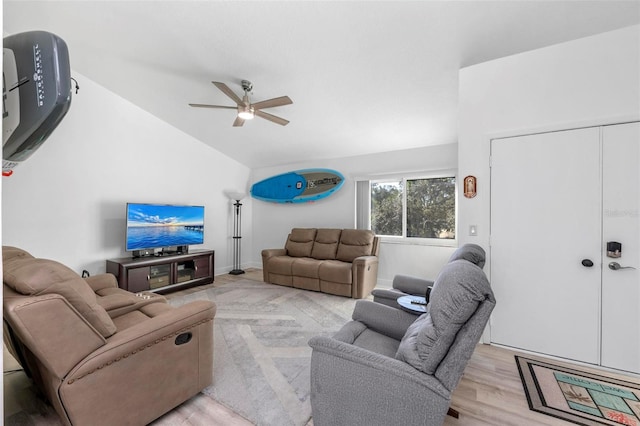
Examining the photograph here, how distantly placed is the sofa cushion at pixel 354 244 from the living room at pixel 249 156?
40cm

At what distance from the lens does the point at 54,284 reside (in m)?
1.28

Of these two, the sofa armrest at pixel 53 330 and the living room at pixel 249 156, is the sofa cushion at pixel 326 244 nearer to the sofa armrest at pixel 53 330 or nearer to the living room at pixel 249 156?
the living room at pixel 249 156

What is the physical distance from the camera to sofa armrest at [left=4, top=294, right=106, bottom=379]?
3.81 ft

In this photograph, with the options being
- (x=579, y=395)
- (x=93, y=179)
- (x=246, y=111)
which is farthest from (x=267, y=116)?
(x=579, y=395)

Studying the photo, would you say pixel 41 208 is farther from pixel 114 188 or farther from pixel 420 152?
pixel 420 152

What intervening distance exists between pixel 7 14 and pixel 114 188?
2058mm

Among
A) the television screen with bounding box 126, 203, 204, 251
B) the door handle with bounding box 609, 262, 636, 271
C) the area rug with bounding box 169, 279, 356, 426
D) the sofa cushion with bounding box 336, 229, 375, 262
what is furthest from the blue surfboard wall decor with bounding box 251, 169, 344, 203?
the door handle with bounding box 609, 262, 636, 271

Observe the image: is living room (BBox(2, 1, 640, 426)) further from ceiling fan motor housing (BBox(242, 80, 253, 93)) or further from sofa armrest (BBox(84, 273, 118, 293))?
sofa armrest (BBox(84, 273, 118, 293))

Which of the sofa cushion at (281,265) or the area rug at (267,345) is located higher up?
the sofa cushion at (281,265)

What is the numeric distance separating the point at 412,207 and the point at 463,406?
314cm

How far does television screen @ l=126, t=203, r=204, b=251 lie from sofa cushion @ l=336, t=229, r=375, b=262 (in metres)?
2.48

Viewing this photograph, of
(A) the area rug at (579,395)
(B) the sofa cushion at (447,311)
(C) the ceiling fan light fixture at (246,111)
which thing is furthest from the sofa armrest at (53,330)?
(A) the area rug at (579,395)

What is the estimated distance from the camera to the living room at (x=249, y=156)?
2.28 metres

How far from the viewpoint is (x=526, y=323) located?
245cm
